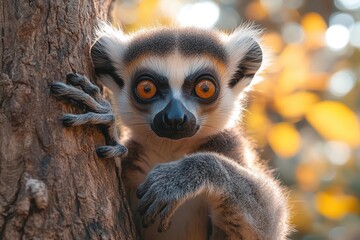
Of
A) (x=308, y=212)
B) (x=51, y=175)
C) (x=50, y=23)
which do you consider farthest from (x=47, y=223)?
(x=308, y=212)

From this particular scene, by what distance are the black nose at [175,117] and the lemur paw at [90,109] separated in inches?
15.9

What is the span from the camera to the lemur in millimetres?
3867

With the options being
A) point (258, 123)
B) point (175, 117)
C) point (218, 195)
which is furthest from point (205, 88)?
point (258, 123)

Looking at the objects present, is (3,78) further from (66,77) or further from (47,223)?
(47,223)

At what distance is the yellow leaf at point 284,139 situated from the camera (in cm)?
611

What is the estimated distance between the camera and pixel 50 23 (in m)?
3.59

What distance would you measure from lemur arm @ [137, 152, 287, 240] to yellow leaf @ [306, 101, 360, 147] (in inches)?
45.3

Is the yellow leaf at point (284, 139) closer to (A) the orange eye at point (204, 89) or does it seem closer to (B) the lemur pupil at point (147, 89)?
(A) the orange eye at point (204, 89)

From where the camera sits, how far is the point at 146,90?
14.8 feet

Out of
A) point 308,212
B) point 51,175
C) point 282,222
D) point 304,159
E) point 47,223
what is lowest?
point 47,223

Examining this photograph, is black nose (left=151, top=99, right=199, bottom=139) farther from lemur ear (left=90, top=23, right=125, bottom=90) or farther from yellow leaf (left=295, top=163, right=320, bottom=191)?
yellow leaf (left=295, top=163, right=320, bottom=191)

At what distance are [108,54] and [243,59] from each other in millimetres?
1130

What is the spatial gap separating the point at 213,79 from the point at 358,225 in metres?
8.88

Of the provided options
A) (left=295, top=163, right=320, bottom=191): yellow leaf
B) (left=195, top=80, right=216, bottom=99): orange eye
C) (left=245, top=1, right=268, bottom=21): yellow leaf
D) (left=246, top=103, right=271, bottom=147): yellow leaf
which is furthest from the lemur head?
(left=245, top=1, right=268, bottom=21): yellow leaf
